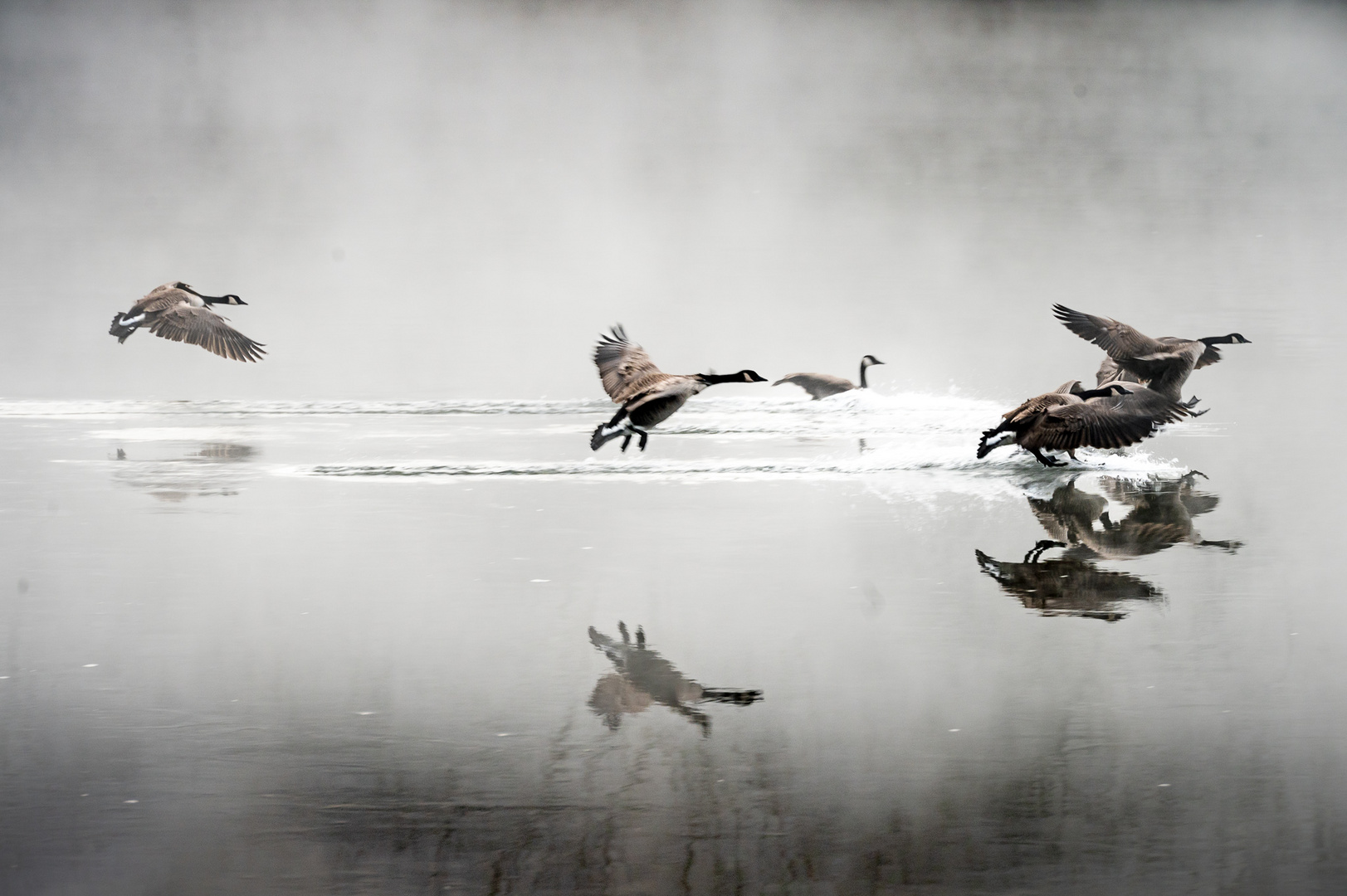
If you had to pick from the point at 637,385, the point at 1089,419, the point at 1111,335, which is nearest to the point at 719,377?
the point at 637,385

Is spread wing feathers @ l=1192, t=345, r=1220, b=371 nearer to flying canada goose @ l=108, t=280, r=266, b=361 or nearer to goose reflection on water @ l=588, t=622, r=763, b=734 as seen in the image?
goose reflection on water @ l=588, t=622, r=763, b=734

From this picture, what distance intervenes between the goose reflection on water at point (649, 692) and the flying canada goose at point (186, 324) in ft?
30.1

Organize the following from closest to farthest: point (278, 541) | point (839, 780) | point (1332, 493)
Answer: point (839, 780) → point (278, 541) → point (1332, 493)

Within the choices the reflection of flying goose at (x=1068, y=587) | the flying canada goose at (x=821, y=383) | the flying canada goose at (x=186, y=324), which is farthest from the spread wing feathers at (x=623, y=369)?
the flying canada goose at (x=821, y=383)

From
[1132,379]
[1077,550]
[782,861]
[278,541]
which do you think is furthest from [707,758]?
[1132,379]

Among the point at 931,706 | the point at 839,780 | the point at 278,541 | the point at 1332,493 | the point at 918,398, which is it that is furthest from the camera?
the point at 918,398

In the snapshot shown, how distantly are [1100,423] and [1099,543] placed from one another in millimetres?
1974

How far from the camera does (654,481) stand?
9055 millimetres

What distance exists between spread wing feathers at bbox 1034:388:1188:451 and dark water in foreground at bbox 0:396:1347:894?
0.40m

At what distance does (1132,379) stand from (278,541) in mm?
7359

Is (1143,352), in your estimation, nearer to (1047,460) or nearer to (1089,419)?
(1047,460)

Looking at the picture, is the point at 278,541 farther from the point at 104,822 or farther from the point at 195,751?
the point at 104,822

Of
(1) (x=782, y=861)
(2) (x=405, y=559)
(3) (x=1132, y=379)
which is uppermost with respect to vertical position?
(3) (x=1132, y=379)

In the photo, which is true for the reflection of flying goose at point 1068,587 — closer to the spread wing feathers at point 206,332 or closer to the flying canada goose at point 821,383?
the flying canada goose at point 821,383
